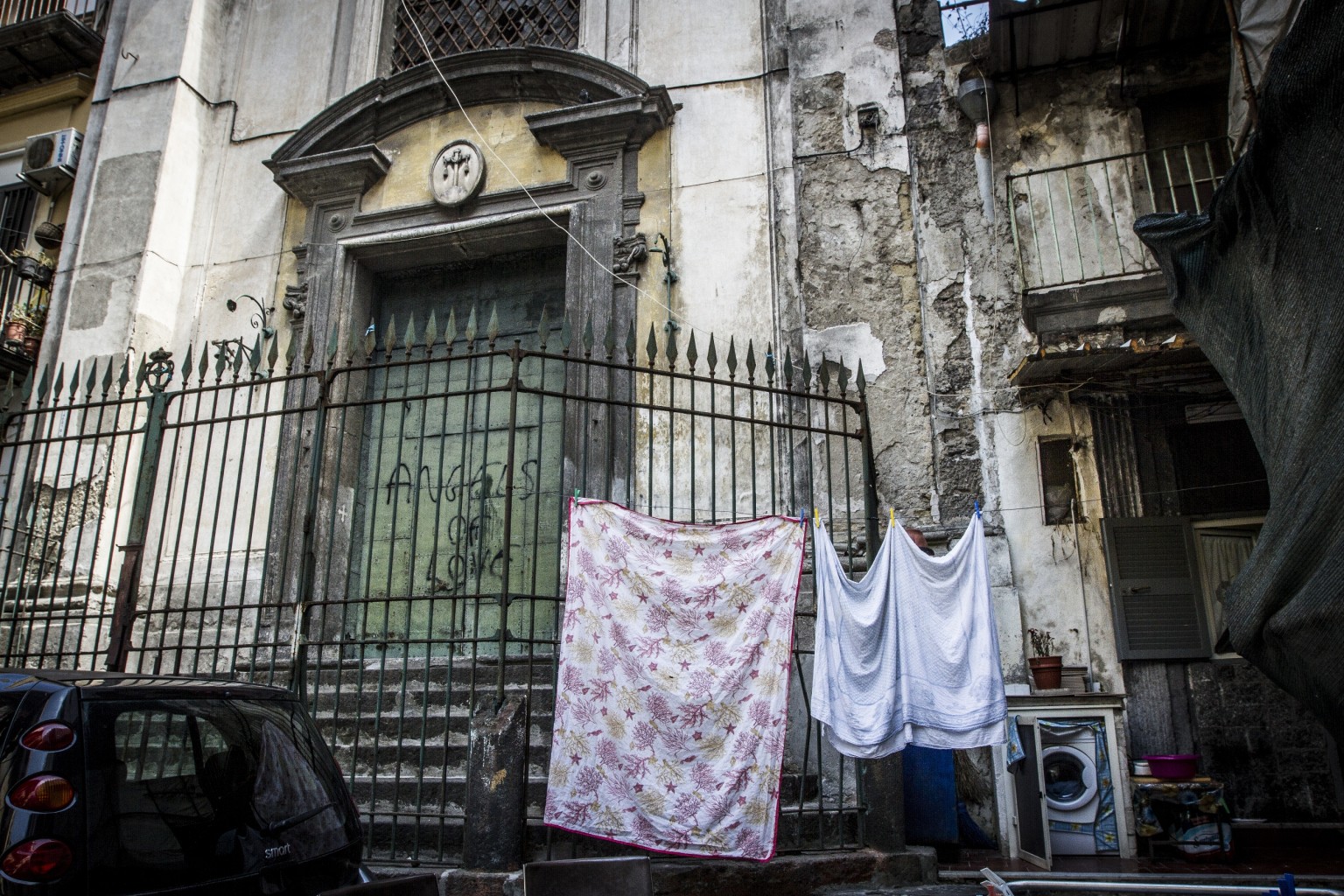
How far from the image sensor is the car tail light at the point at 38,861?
8.55ft

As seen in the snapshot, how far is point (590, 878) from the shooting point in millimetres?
3410

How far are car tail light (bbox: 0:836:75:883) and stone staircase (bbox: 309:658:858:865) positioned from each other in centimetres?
193

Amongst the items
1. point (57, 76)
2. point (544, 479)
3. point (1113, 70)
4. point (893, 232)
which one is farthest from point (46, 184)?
point (1113, 70)

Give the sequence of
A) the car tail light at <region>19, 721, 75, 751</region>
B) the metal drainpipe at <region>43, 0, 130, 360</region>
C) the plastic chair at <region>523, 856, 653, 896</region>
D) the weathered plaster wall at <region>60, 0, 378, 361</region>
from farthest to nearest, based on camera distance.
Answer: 1. the metal drainpipe at <region>43, 0, 130, 360</region>
2. the weathered plaster wall at <region>60, 0, 378, 361</region>
3. the plastic chair at <region>523, 856, 653, 896</region>
4. the car tail light at <region>19, 721, 75, 751</region>

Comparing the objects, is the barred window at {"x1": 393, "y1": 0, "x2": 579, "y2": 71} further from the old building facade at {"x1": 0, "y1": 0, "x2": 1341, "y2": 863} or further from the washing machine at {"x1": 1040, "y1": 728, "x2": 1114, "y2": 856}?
the washing machine at {"x1": 1040, "y1": 728, "x2": 1114, "y2": 856}

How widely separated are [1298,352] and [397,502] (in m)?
5.31

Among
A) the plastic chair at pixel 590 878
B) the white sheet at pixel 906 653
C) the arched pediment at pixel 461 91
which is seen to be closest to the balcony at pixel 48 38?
the arched pediment at pixel 461 91

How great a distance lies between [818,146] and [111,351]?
614 centimetres

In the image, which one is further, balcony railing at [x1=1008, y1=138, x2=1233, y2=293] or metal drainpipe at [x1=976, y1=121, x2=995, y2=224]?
metal drainpipe at [x1=976, y1=121, x2=995, y2=224]

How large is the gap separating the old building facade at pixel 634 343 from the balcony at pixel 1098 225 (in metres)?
0.03

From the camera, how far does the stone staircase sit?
195 inches

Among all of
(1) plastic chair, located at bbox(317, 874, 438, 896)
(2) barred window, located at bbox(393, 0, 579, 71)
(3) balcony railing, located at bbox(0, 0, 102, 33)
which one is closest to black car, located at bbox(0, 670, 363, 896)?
(1) plastic chair, located at bbox(317, 874, 438, 896)

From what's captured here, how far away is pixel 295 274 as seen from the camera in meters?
8.49

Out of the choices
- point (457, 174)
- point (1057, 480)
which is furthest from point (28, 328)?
point (1057, 480)
